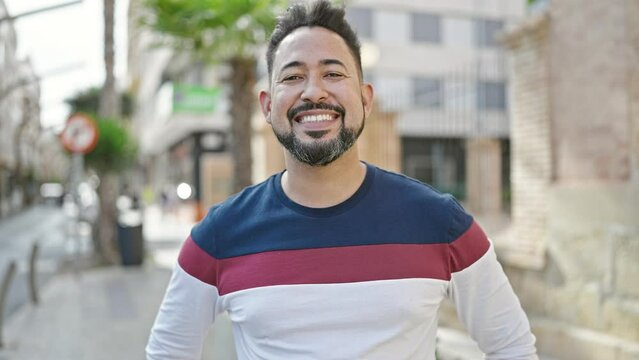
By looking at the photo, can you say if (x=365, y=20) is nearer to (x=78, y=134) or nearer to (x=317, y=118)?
(x=78, y=134)

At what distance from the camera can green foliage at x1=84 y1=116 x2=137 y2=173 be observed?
1538cm

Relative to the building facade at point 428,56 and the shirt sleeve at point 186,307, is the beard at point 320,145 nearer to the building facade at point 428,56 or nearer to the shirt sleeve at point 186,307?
the shirt sleeve at point 186,307

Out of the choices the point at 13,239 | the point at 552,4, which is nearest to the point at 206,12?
the point at 552,4

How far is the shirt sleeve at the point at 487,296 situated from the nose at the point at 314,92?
467 mm

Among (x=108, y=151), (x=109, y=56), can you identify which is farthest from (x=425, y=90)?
(x=109, y=56)

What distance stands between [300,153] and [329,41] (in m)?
0.32

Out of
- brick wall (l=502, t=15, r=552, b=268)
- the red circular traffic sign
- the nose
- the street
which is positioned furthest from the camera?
the red circular traffic sign

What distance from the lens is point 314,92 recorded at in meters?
1.84

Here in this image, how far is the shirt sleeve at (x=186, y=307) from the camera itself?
1.89m

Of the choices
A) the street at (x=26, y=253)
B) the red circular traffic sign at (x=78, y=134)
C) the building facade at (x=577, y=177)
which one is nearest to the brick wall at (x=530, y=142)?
the building facade at (x=577, y=177)

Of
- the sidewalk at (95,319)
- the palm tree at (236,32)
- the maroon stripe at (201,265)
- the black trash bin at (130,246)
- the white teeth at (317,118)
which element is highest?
the palm tree at (236,32)

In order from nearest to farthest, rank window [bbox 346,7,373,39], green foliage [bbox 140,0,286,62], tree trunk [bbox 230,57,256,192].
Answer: green foliage [bbox 140,0,286,62] → tree trunk [bbox 230,57,256,192] → window [bbox 346,7,373,39]

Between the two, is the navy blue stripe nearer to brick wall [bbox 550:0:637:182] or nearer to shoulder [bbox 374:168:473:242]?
shoulder [bbox 374:168:473:242]

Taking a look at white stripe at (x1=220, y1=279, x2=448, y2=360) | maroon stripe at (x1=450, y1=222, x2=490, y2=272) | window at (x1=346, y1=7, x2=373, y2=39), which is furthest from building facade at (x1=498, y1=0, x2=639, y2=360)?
window at (x1=346, y1=7, x2=373, y2=39)
